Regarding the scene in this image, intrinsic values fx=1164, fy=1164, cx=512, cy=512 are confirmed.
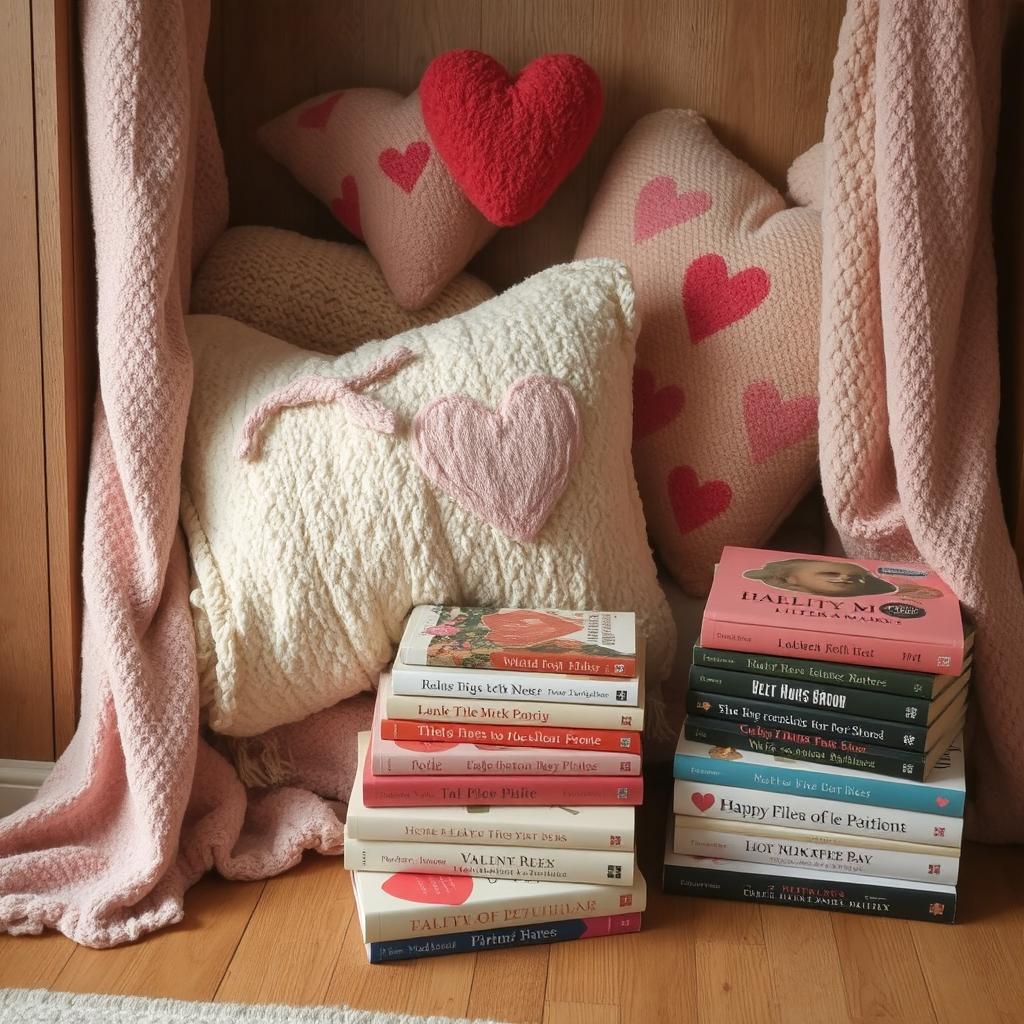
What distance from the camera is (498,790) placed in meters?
1.06

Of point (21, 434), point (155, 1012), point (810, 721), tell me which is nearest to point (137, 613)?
point (21, 434)

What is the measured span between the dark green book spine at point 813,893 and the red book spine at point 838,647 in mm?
211

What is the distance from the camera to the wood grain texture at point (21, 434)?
1.11 meters

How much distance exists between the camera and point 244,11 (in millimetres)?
1408

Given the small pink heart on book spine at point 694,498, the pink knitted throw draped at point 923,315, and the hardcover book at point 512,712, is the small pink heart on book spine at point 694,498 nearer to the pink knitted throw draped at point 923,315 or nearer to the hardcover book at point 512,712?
the pink knitted throw draped at point 923,315

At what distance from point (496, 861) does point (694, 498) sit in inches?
18.1

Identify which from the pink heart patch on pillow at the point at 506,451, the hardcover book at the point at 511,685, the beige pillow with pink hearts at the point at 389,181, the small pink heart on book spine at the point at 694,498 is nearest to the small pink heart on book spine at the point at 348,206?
the beige pillow with pink hearts at the point at 389,181

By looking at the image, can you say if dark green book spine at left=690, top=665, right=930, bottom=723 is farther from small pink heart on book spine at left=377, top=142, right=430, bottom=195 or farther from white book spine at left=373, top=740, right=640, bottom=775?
small pink heart on book spine at left=377, top=142, right=430, bottom=195

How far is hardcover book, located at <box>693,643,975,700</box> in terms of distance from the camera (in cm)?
104

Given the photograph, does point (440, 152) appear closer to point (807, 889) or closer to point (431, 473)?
point (431, 473)

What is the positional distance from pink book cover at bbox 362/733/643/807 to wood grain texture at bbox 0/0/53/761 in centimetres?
41

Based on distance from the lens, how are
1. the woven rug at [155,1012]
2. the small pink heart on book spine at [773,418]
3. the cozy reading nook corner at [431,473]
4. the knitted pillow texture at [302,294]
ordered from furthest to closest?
the knitted pillow texture at [302,294], the small pink heart on book spine at [773,418], the cozy reading nook corner at [431,473], the woven rug at [155,1012]

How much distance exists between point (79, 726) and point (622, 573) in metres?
0.58

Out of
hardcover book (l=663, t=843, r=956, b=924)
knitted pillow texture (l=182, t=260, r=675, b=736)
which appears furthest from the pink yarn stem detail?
hardcover book (l=663, t=843, r=956, b=924)
